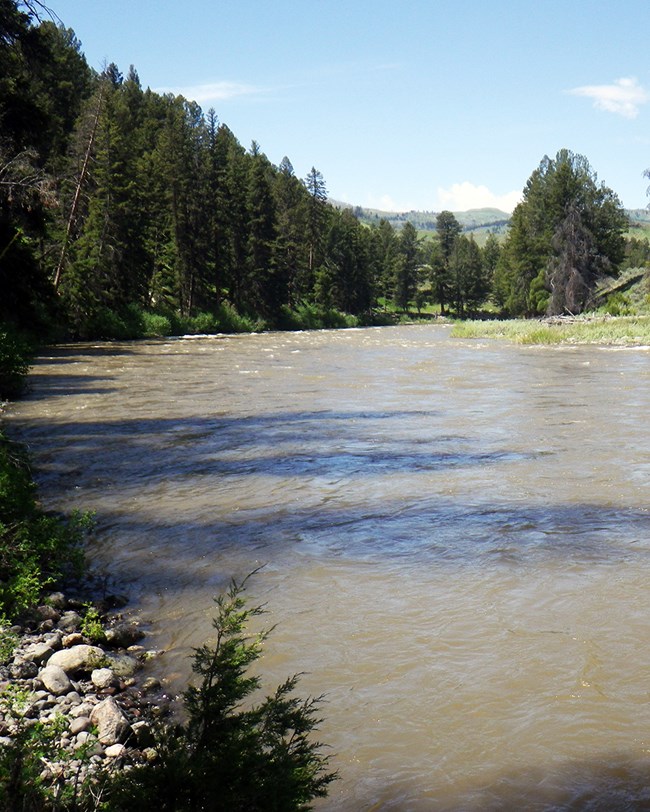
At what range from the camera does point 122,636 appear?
5375 millimetres

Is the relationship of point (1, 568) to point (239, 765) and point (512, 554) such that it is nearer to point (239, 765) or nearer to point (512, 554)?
point (239, 765)

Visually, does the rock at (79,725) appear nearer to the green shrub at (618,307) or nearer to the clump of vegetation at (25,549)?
the clump of vegetation at (25,549)

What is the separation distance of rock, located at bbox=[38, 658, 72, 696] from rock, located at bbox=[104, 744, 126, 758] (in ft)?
2.20

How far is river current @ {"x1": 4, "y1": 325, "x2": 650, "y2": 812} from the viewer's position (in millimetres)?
4152

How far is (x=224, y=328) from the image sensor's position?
60344mm

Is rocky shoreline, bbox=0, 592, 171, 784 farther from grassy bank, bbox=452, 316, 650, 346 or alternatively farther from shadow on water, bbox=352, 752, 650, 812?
grassy bank, bbox=452, 316, 650, 346

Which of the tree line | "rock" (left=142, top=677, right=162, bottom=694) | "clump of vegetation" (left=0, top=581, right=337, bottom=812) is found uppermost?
the tree line

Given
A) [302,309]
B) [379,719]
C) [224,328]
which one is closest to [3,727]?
[379,719]

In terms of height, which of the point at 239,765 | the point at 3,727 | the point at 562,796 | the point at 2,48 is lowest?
the point at 562,796

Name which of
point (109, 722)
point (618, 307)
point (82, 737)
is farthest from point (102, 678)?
point (618, 307)

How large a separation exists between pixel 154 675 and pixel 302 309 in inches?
2962

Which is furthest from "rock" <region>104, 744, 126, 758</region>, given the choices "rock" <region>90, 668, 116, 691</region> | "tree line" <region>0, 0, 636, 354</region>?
"tree line" <region>0, 0, 636, 354</region>

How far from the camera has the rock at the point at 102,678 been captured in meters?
4.57

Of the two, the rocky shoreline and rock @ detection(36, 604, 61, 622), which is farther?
rock @ detection(36, 604, 61, 622)
